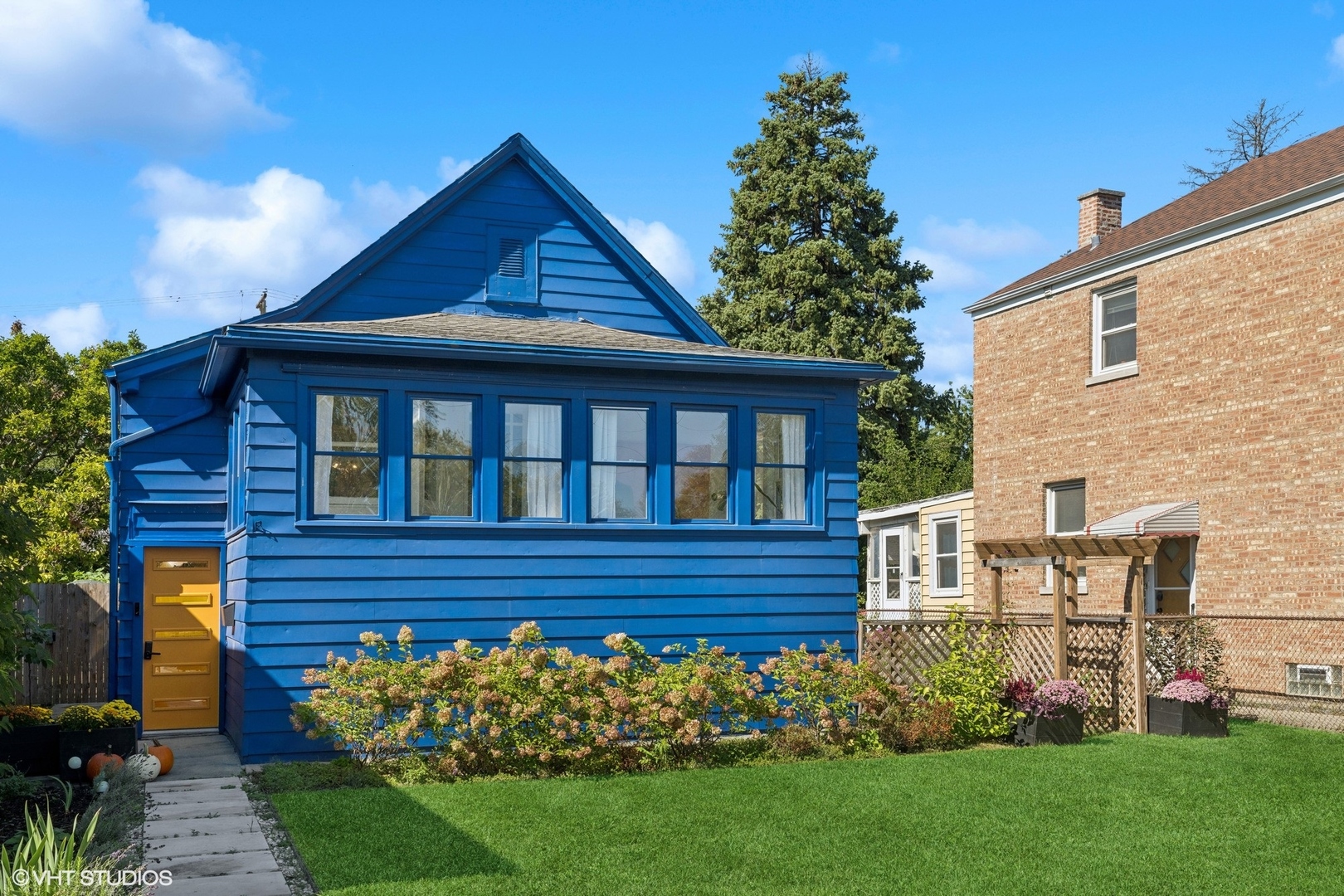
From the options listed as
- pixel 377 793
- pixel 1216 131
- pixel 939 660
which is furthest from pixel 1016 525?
pixel 1216 131

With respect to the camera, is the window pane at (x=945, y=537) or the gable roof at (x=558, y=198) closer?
the gable roof at (x=558, y=198)

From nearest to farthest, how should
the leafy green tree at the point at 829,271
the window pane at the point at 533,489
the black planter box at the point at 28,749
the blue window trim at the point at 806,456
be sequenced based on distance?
the black planter box at the point at 28,749
the window pane at the point at 533,489
the blue window trim at the point at 806,456
the leafy green tree at the point at 829,271

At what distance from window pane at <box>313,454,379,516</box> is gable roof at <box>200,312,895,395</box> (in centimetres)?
109

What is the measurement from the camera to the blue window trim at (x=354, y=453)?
1230 cm

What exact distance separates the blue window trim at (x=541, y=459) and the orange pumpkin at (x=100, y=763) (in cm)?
420

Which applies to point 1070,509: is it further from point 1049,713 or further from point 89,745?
point 89,745

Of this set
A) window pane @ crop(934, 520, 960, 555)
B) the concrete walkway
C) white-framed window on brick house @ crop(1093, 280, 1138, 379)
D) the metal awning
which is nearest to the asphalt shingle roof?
the concrete walkway

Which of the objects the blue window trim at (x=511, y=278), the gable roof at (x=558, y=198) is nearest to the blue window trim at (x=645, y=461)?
the gable roof at (x=558, y=198)

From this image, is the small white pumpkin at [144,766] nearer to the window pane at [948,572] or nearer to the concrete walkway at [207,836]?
the concrete walkway at [207,836]

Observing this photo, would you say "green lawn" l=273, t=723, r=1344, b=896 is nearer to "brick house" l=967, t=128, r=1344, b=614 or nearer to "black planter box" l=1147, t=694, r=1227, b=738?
"black planter box" l=1147, t=694, r=1227, b=738

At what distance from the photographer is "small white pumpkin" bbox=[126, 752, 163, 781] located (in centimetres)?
1055

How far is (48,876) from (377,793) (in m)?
4.36

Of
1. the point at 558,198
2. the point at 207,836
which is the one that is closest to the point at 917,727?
the point at 207,836

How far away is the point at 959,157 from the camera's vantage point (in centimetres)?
1939
